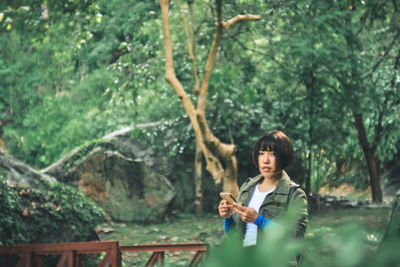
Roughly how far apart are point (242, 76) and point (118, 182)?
3.70 m

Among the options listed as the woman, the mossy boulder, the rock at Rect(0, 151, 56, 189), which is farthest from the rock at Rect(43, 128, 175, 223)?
the woman

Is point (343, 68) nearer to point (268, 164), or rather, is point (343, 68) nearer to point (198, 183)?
point (198, 183)

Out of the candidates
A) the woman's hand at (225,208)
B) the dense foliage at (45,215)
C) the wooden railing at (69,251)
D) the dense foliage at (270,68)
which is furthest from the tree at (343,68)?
the woman's hand at (225,208)

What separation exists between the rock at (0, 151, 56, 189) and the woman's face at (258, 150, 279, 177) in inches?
227

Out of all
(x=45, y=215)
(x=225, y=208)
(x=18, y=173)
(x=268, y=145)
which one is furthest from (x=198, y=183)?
(x=225, y=208)

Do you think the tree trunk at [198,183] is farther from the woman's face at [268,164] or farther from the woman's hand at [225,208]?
the woman's hand at [225,208]

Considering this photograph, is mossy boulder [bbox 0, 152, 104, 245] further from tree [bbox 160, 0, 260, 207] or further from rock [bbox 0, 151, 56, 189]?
tree [bbox 160, 0, 260, 207]

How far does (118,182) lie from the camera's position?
1213 cm

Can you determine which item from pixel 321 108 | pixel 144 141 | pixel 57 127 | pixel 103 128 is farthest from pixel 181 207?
pixel 57 127

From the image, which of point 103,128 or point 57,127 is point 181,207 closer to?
point 103,128

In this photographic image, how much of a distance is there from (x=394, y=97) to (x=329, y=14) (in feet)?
10.6

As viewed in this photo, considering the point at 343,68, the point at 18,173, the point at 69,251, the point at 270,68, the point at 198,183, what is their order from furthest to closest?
1. the point at 270,68
2. the point at 198,183
3. the point at 343,68
4. the point at 18,173
5. the point at 69,251

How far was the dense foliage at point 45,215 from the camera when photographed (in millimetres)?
7254

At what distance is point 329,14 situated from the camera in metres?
10.2
